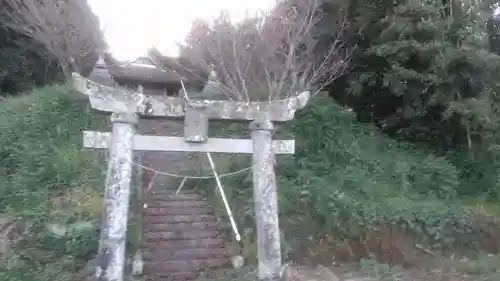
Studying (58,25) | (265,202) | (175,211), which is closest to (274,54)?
(175,211)

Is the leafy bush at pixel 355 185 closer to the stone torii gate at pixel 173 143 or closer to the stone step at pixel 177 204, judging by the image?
the stone step at pixel 177 204

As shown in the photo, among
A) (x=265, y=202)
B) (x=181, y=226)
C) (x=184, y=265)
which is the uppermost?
(x=265, y=202)

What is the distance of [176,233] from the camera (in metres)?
9.37

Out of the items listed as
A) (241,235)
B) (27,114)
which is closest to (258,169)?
(241,235)

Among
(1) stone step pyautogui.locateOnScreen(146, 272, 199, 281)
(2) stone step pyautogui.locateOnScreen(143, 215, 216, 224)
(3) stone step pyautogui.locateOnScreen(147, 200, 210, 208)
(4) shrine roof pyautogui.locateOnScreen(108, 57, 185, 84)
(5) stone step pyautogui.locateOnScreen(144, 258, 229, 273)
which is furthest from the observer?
(4) shrine roof pyautogui.locateOnScreen(108, 57, 185, 84)

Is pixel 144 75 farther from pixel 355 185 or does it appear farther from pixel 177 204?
pixel 355 185

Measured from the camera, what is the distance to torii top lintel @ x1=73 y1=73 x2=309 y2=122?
680 cm

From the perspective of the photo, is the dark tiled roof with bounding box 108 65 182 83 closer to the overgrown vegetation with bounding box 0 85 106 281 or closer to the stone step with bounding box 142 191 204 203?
the overgrown vegetation with bounding box 0 85 106 281

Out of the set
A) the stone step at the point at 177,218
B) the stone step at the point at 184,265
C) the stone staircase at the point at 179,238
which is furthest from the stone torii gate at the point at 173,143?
the stone step at the point at 177,218

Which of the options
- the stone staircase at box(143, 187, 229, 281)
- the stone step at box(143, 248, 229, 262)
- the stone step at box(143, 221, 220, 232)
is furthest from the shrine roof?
the stone step at box(143, 248, 229, 262)

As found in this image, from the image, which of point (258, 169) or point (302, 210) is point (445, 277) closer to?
point (302, 210)

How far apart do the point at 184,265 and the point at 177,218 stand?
145cm

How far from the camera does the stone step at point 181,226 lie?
9383mm

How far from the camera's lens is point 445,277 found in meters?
8.18
